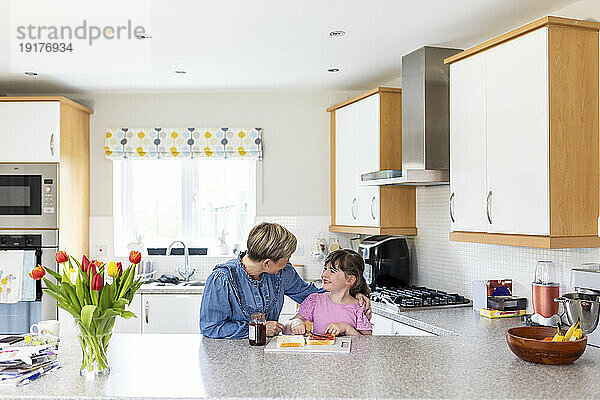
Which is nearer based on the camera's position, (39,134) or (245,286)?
(245,286)

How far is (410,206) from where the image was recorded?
486 cm

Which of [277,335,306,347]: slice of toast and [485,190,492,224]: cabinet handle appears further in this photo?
[485,190,492,224]: cabinet handle

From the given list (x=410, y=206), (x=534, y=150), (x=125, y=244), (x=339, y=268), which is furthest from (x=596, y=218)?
(x=125, y=244)

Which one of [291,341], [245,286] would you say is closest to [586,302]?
[291,341]

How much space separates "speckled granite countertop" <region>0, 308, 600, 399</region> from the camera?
79.6 inches

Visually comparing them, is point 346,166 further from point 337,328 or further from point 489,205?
point 337,328

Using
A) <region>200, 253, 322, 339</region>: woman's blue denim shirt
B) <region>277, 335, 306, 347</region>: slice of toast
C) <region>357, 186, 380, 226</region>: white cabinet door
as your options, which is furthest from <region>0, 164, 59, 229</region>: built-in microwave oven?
<region>277, 335, 306, 347</region>: slice of toast

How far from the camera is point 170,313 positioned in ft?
16.8

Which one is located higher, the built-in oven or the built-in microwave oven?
the built-in microwave oven

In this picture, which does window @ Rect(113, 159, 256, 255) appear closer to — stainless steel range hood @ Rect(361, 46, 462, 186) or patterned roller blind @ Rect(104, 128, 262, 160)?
patterned roller blind @ Rect(104, 128, 262, 160)

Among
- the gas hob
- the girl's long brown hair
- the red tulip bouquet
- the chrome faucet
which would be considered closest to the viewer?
the red tulip bouquet

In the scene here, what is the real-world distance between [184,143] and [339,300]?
295 centimetres

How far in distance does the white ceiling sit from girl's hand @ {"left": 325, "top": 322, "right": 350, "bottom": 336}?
1.57m

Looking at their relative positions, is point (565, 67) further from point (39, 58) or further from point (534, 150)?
point (39, 58)
